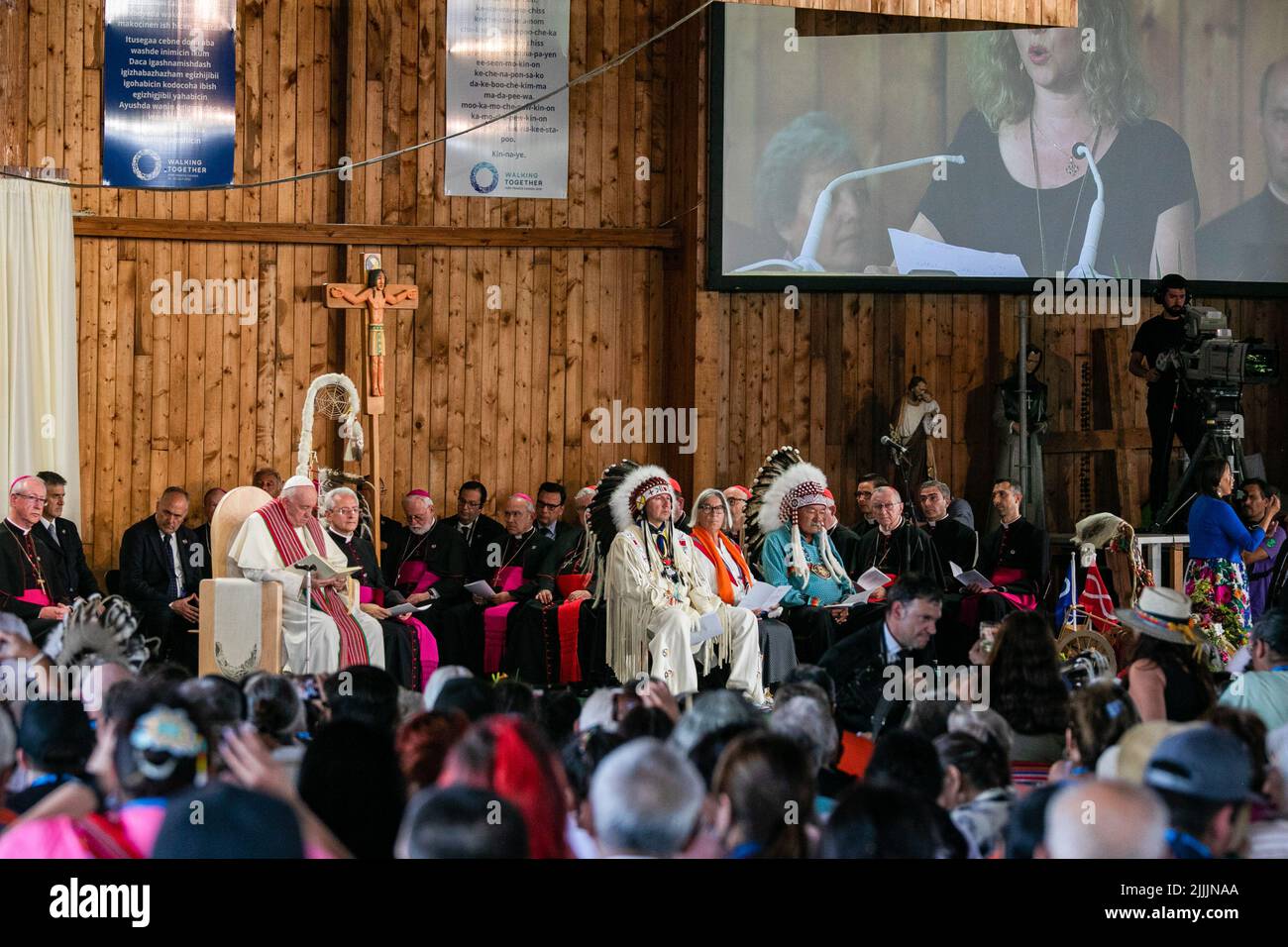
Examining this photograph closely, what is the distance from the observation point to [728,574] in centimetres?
725

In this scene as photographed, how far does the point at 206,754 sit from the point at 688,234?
722cm

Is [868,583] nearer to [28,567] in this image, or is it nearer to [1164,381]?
[1164,381]

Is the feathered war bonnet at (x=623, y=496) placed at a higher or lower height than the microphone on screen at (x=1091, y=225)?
lower

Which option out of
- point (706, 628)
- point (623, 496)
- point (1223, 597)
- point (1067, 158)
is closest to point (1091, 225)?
point (1067, 158)

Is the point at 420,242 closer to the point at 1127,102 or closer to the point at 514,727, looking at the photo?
the point at 1127,102

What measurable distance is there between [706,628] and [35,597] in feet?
10.7

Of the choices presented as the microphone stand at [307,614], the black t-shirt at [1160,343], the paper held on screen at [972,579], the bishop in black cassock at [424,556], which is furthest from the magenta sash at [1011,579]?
the microphone stand at [307,614]

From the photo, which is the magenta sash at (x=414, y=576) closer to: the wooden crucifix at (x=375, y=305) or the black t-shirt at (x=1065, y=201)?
the wooden crucifix at (x=375, y=305)

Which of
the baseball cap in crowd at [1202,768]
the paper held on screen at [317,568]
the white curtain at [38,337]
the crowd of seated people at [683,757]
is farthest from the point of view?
the white curtain at [38,337]

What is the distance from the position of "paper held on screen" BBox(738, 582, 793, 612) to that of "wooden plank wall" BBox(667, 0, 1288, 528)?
2621mm

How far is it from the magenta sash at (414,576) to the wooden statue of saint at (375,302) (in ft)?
3.55

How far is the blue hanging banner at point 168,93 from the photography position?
9.21 meters

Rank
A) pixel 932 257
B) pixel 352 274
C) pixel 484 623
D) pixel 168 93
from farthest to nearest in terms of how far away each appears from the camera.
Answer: pixel 932 257 < pixel 352 274 < pixel 168 93 < pixel 484 623
